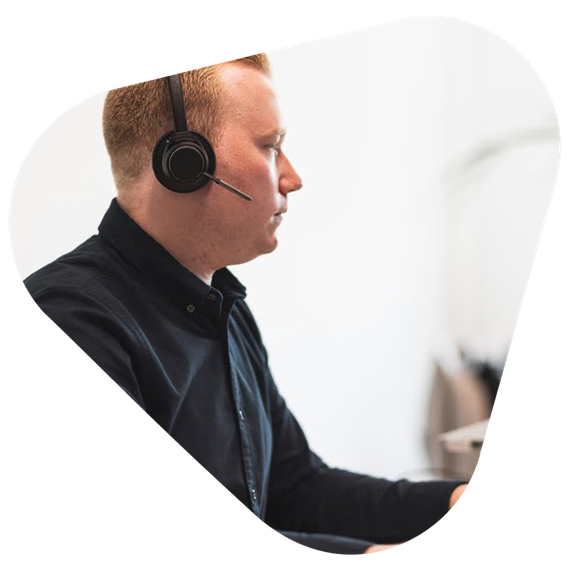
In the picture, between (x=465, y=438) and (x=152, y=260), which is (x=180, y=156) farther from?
(x=465, y=438)

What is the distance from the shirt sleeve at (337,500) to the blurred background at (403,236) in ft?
0.08

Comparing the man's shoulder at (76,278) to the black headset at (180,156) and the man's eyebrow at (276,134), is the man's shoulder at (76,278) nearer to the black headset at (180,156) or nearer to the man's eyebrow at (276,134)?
the black headset at (180,156)

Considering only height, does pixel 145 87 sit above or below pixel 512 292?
above

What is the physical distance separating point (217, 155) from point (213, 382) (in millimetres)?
403

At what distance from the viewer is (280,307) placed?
1756 mm

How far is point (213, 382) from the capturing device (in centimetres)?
172

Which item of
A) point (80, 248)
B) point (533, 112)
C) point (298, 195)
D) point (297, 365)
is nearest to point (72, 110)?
point (80, 248)

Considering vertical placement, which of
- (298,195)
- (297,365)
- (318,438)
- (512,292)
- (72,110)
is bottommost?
(318,438)

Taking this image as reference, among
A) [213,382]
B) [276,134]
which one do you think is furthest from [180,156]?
[213,382]

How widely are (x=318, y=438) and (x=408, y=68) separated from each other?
705 mm

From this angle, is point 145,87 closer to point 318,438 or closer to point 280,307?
point 280,307

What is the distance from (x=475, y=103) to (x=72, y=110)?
0.74 metres

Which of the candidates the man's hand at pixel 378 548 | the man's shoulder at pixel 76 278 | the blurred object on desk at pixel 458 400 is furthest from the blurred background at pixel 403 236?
the man's shoulder at pixel 76 278

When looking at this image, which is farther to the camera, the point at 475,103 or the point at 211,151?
the point at 475,103
